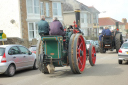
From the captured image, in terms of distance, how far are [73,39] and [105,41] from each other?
495 inches

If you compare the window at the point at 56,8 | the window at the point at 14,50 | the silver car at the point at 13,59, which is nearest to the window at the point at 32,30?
the window at the point at 56,8

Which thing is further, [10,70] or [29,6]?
[29,6]

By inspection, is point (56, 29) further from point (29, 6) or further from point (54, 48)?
point (29, 6)

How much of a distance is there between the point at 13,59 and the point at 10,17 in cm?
1821

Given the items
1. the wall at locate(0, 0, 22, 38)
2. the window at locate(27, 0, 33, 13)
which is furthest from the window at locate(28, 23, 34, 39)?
the window at locate(27, 0, 33, 13)

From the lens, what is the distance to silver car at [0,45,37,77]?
9516 millimetres

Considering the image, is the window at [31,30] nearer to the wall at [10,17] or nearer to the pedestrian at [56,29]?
the wall at [10,17]

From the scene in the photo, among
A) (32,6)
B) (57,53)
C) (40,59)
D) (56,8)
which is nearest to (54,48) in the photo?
(57,53)

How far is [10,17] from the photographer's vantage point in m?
27.3

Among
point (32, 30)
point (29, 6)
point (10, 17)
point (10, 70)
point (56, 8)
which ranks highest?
point (56, 8)

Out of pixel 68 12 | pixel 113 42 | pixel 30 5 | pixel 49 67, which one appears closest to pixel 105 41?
pixel 113 42

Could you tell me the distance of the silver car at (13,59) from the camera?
31.2 ft

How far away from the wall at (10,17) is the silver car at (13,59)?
16.0 meters

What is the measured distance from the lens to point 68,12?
46594 millimetres
